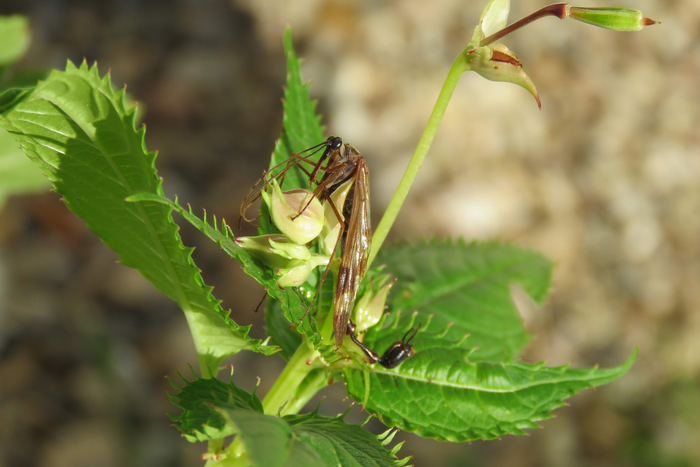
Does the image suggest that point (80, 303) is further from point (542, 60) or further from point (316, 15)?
point (542, 60)

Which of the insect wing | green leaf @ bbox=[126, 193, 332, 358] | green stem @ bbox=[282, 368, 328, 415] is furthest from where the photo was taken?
green stem @ bbox=[282, 368, 328, 415]

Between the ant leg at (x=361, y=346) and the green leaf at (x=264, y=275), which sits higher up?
the green leaf at (x=264, y=275)

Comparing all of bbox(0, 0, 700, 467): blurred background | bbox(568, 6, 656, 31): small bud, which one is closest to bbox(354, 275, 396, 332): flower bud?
bbox(568, 6, 656, 31): small bud

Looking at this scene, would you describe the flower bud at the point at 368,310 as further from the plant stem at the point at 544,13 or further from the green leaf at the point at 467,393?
the plant stem at the point at 544,13

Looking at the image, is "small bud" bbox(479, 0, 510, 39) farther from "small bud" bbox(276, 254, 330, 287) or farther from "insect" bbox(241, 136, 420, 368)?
"small bud" bbox(276, 254, 330, 287)

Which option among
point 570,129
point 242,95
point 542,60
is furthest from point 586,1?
point 242,95

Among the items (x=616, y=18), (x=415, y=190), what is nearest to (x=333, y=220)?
(x=616, y=18)

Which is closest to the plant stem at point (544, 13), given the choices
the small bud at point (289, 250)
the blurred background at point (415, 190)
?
the small bud at point (289, 250)
